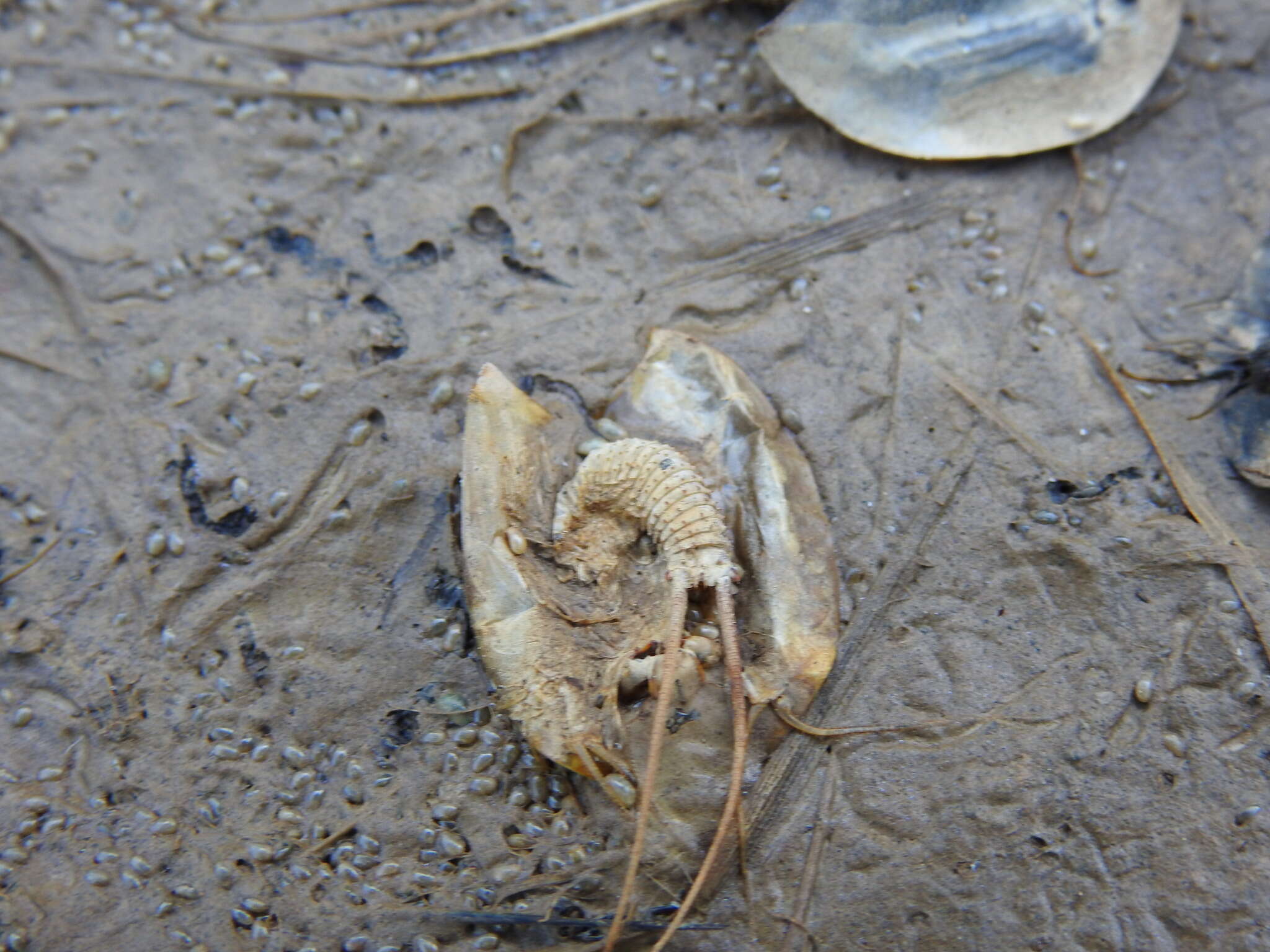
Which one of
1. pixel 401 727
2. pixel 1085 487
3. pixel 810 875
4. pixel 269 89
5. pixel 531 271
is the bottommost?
pixel 810 875

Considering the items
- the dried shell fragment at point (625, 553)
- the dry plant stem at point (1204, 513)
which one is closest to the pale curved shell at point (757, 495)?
the dried shell fragment at point (625, 553)

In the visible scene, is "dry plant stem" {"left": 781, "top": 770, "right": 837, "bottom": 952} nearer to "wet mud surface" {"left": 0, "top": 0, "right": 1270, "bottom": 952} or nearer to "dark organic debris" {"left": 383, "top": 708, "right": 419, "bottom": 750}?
"wet mud surface" {"left": 0, "top": 0, "right": 1270, "bottom": 952}

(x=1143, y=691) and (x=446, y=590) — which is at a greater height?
(x=446, y=590)

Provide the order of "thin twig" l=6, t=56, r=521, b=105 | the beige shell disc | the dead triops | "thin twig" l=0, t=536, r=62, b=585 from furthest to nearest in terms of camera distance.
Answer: "thin twig" l=6, t=56, r=521, b=105 < the beige shell disc < "thin twig" l=0, t=536, r=62, b=585 < the dead triops

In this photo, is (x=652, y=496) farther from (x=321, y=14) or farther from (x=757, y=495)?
(x=321, y=14)

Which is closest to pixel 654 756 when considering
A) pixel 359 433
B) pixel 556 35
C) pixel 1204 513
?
pixel 359 433

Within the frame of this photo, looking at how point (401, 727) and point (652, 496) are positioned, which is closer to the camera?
point (652, 496)

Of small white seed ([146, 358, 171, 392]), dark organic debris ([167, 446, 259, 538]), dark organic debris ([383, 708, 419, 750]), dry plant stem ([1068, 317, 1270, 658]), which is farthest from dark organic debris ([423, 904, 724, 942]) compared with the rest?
small white seed ([146, 358, 171, 392])
